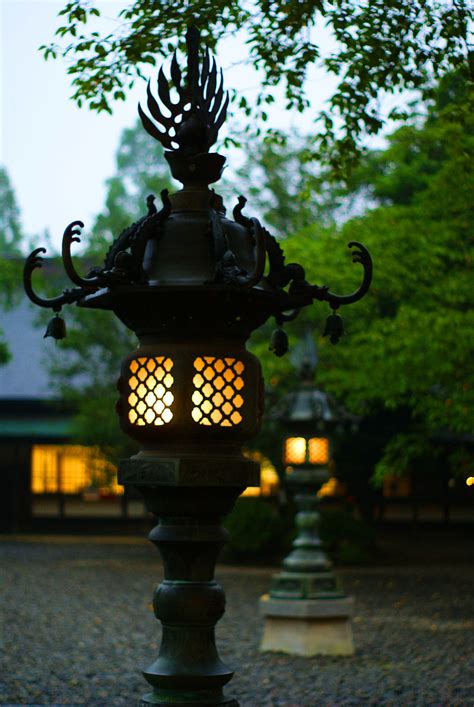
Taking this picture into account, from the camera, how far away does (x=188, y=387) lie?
482 cm

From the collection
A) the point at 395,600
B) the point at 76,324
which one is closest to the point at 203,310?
the point at 395,600

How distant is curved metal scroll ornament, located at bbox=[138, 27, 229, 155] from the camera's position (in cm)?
511

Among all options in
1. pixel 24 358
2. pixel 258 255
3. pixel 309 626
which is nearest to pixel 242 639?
pixel 309 626

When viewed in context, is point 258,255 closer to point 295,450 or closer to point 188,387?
point 188,387

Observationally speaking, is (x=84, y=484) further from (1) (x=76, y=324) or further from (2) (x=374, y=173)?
(2) (x=374, y=173)

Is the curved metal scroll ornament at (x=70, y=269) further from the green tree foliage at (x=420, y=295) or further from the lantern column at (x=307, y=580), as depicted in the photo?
the lantern column at (x=307, y=580)

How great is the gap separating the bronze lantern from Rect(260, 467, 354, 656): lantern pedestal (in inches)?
355

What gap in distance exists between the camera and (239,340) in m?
5.03

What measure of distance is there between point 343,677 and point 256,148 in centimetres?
1745

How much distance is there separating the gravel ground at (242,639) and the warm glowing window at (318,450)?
2.31m

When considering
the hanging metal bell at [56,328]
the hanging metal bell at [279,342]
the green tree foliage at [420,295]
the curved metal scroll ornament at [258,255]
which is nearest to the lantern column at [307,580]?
the green tree foliage at [420,295]

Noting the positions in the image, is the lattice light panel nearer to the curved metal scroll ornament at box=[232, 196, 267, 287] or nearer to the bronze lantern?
the bronze lantern

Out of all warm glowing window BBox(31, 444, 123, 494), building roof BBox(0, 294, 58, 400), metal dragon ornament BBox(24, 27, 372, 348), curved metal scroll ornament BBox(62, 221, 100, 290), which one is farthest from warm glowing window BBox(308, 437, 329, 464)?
warm glowing window BBox(31, 444, 123, 494)

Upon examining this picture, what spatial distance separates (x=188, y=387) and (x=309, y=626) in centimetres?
945
